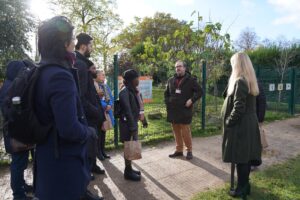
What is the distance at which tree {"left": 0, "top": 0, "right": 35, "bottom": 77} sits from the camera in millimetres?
8266

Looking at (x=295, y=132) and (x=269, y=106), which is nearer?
(x=295, y=132)

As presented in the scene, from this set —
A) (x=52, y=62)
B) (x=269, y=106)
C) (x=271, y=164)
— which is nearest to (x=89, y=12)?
(x=269, y=106)

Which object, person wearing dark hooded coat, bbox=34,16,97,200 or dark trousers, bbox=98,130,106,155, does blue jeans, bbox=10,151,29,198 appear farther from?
dark trousers, bbox=98,130,106,155

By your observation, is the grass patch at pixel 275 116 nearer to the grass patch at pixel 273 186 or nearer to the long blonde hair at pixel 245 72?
the grass patch at pixel 273 186

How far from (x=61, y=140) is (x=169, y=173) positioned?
3.53 m

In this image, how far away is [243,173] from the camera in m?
4.35

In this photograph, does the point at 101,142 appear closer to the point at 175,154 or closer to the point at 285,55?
the point at 175,154

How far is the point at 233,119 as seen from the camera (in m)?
4.13

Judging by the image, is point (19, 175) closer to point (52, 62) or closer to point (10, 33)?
point (52, 62)

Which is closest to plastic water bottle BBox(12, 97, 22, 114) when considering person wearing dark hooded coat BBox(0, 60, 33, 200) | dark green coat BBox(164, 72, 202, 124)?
person wearing dark hooded coat BBox(0, 60, 33, 200)

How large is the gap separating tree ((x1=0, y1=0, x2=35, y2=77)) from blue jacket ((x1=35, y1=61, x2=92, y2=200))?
6.95 meters

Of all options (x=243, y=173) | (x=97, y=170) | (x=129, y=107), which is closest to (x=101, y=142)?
(x=97, y=170)

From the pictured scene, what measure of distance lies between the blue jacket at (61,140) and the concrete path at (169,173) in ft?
7.11

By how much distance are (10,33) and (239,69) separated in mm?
6672
